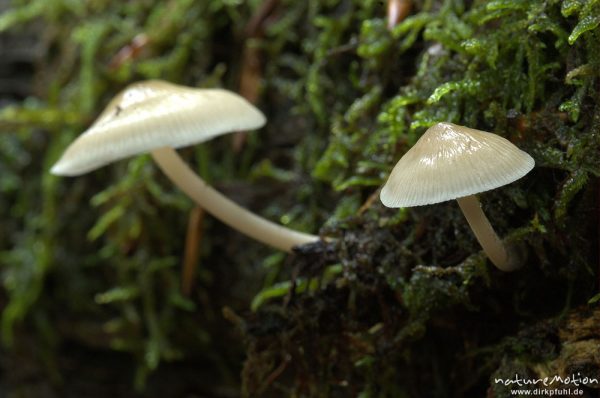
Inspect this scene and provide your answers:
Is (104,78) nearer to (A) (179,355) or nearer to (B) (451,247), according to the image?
(A) (179,355)

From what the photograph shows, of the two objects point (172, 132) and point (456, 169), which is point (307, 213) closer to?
point (172, 132)

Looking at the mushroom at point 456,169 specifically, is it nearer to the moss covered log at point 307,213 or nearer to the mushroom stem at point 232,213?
the moss covered log at point 307,213

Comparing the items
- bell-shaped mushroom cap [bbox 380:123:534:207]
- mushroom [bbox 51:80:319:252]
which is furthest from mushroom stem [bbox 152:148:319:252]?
bell-shaped mushroom cap [bbox 380:123:534:207]

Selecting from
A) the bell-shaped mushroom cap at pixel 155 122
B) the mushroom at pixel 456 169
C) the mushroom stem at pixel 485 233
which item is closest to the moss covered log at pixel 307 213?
the mushroom stem at pixel 485 233

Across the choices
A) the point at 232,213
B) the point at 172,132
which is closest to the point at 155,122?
the point at 172,132

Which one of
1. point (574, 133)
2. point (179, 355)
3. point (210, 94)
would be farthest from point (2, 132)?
point (574, 133)
